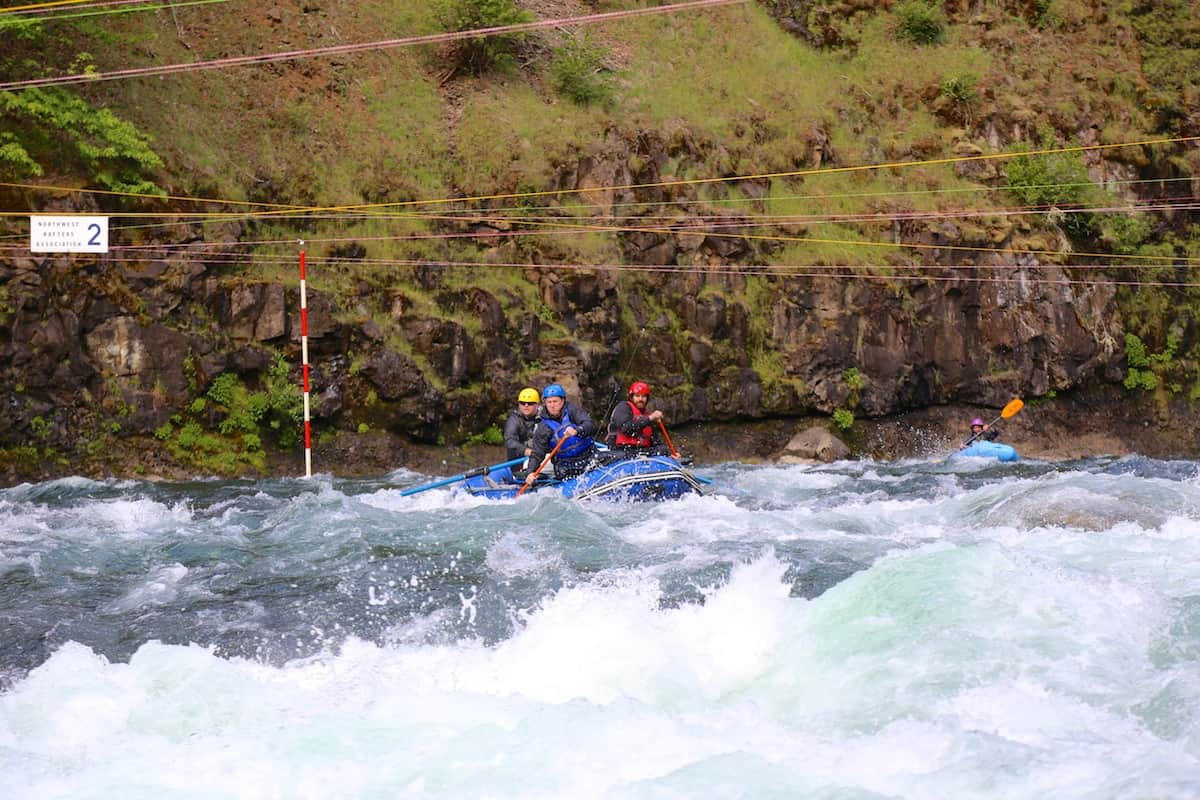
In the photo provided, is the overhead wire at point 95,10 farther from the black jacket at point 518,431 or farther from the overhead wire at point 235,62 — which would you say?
the black jacket at point 518,431

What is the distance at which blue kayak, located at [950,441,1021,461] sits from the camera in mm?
20156

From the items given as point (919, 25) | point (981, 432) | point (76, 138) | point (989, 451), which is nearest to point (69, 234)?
point (76, 138)

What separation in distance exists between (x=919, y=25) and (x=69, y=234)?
1987 cm

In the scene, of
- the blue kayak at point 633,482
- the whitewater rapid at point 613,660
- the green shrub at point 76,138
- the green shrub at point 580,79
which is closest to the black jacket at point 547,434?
the blue kayak at point 633,482

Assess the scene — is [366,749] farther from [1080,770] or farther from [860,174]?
[860,174]

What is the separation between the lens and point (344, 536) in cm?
1102

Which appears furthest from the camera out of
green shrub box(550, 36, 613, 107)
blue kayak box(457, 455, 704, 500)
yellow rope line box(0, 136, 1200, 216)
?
green shrub box(550, 36, 613, 107)

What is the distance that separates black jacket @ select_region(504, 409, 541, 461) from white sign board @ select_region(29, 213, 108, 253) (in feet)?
18.2

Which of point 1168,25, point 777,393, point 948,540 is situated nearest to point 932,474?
point 777,393

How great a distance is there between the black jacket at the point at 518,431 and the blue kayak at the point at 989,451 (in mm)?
9186

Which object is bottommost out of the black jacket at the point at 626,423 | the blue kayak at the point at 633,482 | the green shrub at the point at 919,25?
the blue kayak at the point at 633,482

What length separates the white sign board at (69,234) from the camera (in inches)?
586

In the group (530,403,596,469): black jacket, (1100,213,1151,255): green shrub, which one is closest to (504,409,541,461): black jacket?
(530,403,596,469): black jacket

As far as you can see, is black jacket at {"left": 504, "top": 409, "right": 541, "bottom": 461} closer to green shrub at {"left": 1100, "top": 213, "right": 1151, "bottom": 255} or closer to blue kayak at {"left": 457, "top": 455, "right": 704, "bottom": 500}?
blue kayak at {"left": 457, "top": 455, "right": 704, "bottom": 500}
